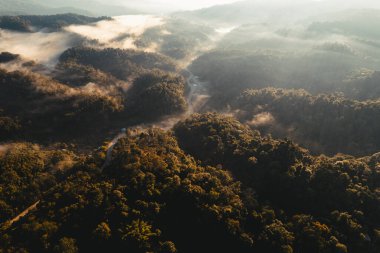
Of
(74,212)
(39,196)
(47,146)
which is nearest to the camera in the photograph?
(74,212)

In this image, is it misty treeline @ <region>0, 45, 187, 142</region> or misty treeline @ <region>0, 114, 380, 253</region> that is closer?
misty treeline @ <region>0, 114, 380, 253</region>

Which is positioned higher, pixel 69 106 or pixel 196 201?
pixel 196 201

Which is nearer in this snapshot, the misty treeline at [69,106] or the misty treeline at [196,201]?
the misty treeline at [196,201]

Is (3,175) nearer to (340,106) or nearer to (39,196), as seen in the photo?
(39,196)

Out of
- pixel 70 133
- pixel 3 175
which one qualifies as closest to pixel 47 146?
pixel 70 133

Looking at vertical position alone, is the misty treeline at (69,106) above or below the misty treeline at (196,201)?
below

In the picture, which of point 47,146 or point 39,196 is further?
point 47,146

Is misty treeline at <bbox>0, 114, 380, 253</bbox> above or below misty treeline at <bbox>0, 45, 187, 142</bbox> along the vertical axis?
above

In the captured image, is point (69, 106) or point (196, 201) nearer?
point (196, 201)
